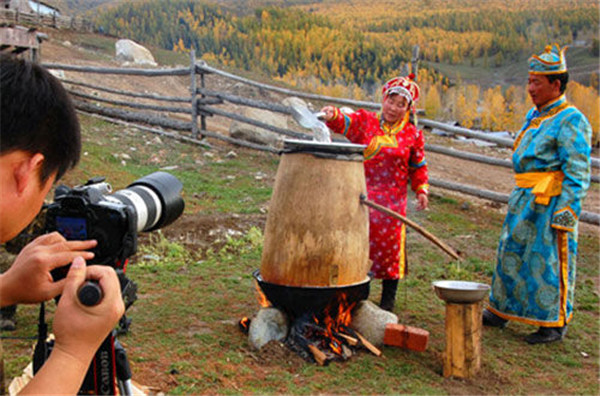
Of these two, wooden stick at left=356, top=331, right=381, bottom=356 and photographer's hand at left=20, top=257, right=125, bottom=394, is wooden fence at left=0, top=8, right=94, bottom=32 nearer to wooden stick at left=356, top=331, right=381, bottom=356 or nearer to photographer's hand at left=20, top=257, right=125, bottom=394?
wooden stick at left=356, top=331, right=381, bottom=356

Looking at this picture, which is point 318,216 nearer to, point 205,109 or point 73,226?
point 73,226

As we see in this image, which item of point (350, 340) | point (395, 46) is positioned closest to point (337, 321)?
point (350, 340)

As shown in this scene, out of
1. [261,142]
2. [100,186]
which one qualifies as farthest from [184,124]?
[100,186]

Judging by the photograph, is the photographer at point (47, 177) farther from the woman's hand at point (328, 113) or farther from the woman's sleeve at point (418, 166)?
the woman's sleeve at point (418, 166)

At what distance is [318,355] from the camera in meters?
3.11

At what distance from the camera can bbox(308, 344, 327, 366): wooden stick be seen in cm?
309

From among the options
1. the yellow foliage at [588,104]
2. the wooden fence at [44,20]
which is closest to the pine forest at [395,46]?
the yellow foliage at [588,104]

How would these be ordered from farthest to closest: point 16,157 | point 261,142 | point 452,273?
1. point 261,142
2. point 452,273
3. point 16,157

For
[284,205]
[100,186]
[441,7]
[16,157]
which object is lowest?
[284,205]

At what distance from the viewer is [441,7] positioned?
172ft

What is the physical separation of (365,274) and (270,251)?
0.58m

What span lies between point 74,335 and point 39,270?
37 centimetres

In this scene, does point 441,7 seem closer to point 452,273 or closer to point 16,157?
point 452,273

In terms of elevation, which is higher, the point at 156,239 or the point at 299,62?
the point at 299,62
